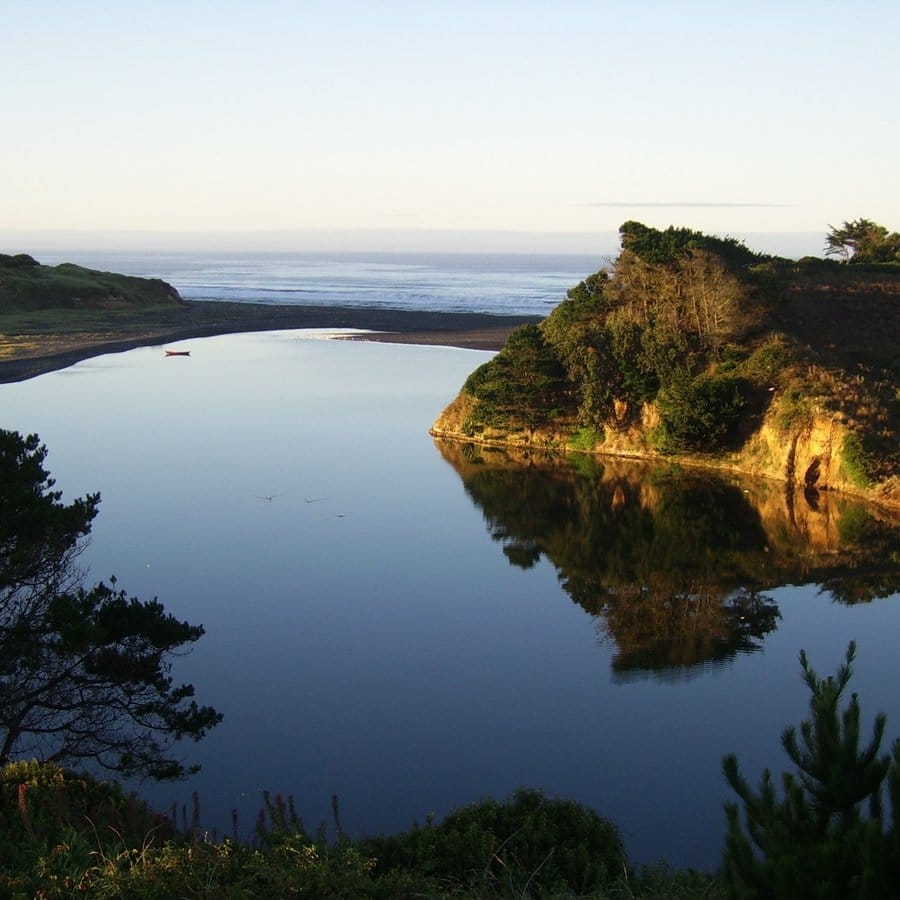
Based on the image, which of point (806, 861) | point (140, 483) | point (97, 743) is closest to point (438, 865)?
point (806, 861)

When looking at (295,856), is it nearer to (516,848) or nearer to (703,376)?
(516,848)

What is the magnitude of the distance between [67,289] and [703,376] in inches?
2641

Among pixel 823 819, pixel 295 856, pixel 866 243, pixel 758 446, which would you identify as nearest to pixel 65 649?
pixel 295 856

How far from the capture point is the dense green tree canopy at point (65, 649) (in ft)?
49.5

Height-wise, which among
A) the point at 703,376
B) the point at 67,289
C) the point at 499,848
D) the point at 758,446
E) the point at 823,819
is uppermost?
the point at 67,289

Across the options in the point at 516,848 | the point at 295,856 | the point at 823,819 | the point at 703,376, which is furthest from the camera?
the point at 703,376

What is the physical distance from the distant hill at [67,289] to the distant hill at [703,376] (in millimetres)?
54490

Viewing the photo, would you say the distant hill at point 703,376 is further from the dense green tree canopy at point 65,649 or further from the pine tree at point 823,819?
the pine tree at point 823,819

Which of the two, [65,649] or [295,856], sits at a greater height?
[65,649]

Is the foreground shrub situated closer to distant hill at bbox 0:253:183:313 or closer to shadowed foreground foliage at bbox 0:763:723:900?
shadowed foreground foliage at bbox 0:763:723:900

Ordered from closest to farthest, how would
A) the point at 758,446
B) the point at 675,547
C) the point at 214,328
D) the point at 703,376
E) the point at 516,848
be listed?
1. the point at 516,848
2. the point at 675,547
3. the point at 758,446
4. the point at 703,376
5. the point at 214,328

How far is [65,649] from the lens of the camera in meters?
14.5

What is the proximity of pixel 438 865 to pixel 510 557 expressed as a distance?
59.0 ft

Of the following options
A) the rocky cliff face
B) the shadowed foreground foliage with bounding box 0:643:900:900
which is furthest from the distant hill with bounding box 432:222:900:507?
the shadowed foreground foliage with bounding box 0:643:900:900
